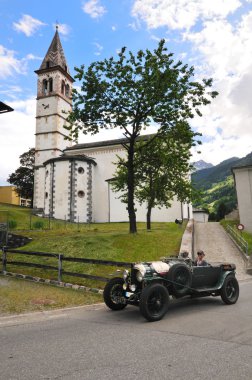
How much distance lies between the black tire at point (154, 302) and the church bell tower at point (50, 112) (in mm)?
43899

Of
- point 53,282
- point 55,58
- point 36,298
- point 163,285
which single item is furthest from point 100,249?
point 55,58

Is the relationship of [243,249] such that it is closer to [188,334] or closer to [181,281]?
[181,281]

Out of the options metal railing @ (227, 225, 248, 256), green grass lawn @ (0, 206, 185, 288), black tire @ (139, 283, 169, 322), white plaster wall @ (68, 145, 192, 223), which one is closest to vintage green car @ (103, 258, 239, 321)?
black tire @ (139, 283, 169, 322)

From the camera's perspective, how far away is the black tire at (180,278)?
770cm

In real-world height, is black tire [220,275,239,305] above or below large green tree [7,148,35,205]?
below

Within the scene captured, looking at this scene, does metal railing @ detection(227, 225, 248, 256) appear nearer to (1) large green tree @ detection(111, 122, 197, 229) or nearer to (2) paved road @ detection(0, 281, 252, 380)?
(1) large green tree @ detection(111, 122, 197, 229)

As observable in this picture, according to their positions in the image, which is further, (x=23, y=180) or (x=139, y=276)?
(x=23, y=180)

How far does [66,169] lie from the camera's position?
46.4 m

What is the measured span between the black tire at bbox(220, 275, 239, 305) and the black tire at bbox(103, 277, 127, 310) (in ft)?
9.54

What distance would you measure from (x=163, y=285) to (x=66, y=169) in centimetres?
4042

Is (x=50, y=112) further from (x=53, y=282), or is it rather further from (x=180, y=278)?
(x=180, y=278)

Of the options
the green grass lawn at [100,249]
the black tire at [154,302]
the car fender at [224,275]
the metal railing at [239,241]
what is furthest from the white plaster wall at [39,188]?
the black tire at [154,302]

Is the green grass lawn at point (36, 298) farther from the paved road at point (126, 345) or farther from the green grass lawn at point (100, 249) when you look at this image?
the green grass lawn at point (100, 249)

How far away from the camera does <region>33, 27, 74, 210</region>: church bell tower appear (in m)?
51.4
